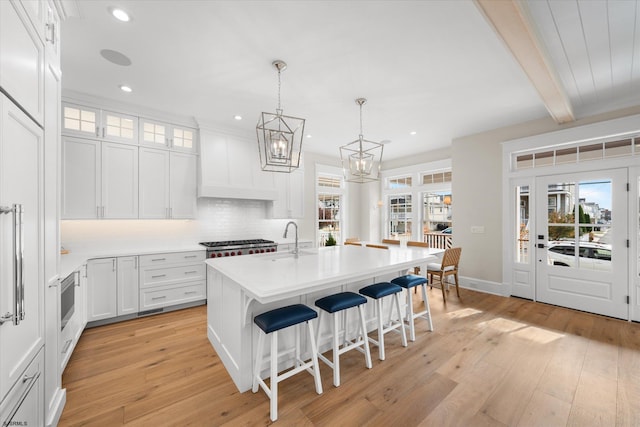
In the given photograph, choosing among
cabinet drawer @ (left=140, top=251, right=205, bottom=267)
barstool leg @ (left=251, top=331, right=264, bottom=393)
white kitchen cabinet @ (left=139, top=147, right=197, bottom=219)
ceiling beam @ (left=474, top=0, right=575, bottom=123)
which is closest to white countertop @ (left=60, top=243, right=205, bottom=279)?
cabinet drawer @ (left=140, top=251, right=205, bottom=267)

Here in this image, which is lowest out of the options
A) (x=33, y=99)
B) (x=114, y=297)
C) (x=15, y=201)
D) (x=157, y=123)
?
(x=114, y=297)

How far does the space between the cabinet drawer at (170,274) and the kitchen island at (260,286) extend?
1.22 meters

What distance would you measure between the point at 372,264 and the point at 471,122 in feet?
10.7

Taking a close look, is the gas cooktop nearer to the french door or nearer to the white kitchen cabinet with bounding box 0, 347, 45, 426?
the white kitchen cabinet with bounding box 0, 347, 45, 426

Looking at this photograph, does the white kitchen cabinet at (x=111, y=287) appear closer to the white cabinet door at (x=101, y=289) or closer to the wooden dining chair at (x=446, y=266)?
the white cabinet door at (x=101, y=289)

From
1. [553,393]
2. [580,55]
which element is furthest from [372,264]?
[580,55]

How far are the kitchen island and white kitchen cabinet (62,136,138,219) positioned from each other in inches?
77.6

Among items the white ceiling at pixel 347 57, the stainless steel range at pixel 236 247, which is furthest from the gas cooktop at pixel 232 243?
the white ceiling at pixel 347 57

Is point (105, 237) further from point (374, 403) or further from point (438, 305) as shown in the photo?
point (438, 305)

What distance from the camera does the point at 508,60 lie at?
253cm

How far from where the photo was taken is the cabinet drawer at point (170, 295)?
3.50m

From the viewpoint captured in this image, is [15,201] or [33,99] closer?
[15,201]

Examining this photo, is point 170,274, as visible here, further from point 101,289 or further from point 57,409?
point 57,409

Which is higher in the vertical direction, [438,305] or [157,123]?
[157,123]
